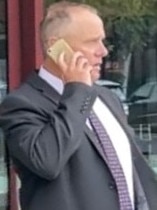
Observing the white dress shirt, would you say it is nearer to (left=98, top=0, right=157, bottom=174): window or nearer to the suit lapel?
the suit lapel

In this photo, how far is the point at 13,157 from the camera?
9.67ft

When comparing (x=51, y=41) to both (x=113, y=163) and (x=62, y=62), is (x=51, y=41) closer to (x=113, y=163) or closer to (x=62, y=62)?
(x=62, y=62)

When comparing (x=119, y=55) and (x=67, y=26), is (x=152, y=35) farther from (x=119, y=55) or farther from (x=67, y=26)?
→ (x=67, y=26)

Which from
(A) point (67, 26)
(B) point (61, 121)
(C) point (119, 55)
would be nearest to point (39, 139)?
(B) point (61, 121)

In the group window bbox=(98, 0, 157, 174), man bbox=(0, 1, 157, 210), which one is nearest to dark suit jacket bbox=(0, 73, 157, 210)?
man bbox=(0, 1, 157, 210)

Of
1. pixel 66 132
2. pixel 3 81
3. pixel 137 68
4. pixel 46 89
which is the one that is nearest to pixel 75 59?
pixel 46 89

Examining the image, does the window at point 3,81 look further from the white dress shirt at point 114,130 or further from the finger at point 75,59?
the finger at point 75,59

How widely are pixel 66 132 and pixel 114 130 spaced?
30 centimetres

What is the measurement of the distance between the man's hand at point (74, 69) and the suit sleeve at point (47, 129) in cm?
2

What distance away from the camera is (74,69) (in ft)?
9.72

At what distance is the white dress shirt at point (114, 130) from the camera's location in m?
3.04

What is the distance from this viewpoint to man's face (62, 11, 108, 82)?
3.00 metres

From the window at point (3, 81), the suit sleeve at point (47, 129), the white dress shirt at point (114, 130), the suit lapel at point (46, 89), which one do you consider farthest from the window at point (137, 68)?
the suit sleeve at point (47, 129)

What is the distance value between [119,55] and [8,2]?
938 mm
